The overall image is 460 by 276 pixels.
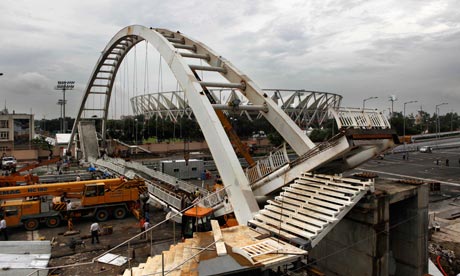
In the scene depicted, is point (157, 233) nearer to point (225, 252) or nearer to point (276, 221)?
point (276, 221)

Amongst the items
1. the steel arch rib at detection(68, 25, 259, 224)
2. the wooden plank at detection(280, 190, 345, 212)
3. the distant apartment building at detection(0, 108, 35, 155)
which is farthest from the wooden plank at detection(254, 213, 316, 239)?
the distant apartment building at detection(0, 108, 35, 155)

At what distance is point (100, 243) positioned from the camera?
14820mm

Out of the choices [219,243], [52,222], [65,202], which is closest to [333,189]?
[219,243]

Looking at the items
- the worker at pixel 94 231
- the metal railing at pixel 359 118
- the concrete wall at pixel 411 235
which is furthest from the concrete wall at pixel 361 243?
the worker at pixel 94 231

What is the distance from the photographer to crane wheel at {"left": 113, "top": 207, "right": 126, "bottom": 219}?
18.6 metres

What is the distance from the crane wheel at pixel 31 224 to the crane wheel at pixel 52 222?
1.56ft

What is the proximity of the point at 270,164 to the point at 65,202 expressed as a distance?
1193cm

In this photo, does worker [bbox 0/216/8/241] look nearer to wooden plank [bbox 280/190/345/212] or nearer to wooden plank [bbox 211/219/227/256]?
wooden plank [bbox 211/219/227/256]

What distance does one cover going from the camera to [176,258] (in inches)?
305

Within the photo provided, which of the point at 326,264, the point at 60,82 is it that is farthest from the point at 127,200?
the point at 60,82

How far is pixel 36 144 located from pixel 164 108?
58445 mm

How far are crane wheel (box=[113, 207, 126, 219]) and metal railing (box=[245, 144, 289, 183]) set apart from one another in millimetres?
9301

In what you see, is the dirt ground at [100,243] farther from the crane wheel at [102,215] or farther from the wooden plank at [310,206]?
the wooden plank at [310,206]

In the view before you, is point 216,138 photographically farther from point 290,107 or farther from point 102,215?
point 290,107
